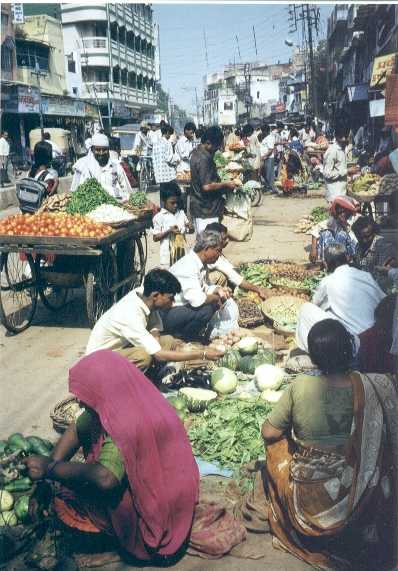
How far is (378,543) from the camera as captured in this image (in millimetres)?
2988

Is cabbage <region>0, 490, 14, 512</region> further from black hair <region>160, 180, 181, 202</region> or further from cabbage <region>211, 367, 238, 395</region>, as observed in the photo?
black hair <region>160, 180, 181, 202</region>

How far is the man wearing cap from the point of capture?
7.60 metres

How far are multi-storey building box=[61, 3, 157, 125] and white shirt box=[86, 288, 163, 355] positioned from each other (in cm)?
4449

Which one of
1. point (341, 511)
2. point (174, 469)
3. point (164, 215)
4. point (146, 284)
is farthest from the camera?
point (164, 215)

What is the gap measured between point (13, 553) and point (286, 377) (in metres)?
2.79

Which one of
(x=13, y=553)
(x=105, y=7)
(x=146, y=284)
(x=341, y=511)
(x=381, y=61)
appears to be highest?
(x=105, y=7)

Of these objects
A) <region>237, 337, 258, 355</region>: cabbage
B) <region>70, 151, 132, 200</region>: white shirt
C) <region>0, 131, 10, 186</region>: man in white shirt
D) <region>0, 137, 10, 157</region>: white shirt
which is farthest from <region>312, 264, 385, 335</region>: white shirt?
<region>0, 137, 10, 157</region>: white shirt

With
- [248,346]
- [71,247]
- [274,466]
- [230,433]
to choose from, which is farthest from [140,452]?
[71,247]

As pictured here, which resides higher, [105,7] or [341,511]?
[105,7]

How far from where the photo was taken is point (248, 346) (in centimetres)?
546

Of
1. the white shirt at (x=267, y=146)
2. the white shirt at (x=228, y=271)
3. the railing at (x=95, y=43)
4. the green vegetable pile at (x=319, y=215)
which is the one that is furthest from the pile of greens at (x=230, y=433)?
the railing at (x=95, y=43)

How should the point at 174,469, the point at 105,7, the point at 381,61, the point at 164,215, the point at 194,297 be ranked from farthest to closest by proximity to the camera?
the point at 105,7, the point at 381,61, the point at 164,215, the point at 194,297, the point at 174,469

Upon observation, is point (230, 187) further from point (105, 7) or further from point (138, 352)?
point (105, 7)

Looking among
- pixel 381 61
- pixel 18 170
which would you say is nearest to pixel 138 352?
pixel 381 61
